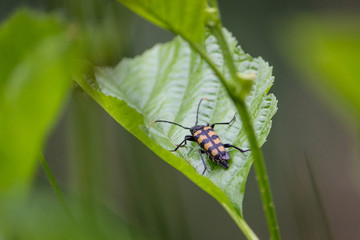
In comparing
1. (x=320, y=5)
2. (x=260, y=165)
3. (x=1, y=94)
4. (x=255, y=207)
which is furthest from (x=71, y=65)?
(x=320, y=5)

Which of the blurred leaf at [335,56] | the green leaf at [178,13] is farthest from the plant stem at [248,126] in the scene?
the blurred leaf at [335,56]

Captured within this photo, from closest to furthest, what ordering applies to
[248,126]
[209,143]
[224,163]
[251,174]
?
[248,126]
[224,163]
[209,143]
[251,174]

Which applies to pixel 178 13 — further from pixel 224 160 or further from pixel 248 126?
pixel 224 160

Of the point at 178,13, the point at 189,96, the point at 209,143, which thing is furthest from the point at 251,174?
the point at 178,13

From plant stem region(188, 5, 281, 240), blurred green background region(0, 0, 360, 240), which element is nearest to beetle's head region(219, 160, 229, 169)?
blurred green background region(0, 0, 360, 240)

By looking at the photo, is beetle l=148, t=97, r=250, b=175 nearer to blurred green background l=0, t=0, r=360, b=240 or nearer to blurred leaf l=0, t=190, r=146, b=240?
blurred green background l=0, t=0, r=360, b=240

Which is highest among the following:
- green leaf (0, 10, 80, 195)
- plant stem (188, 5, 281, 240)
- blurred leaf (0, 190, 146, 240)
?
plant stem (188, 5, 281, 240)
